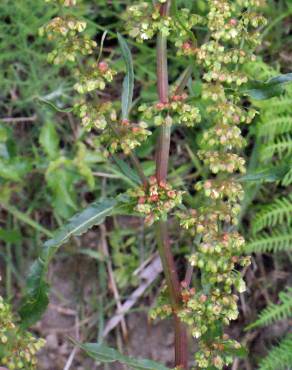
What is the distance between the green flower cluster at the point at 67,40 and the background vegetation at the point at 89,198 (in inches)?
42.4

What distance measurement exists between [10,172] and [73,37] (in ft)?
3.72

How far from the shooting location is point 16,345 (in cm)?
244

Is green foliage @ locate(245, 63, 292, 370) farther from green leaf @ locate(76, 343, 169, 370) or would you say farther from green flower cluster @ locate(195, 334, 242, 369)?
green leaf @ locate(76, 343, 169, 370)

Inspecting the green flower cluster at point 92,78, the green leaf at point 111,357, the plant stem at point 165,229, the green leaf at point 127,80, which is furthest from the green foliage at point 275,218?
the green flower cluster at point 92,78

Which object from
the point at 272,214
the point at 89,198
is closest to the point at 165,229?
the point at 272,214

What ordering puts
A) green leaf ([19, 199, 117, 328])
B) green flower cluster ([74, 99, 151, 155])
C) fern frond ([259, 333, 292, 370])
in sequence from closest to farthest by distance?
green flower cluster ([74, 99, 151, 155])
green leaf ([19, 199, 117, 328])
fern frond ([259, 333, 292, 370])

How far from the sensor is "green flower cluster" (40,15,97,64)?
2.09m

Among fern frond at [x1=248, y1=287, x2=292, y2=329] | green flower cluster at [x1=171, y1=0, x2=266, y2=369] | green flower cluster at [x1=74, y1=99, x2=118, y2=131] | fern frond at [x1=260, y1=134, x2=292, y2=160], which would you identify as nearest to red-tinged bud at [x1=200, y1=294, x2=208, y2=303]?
green flower cluster at [x1=171, y1=0, x2=266, y2=369]

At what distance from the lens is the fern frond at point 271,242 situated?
3104 millimetres

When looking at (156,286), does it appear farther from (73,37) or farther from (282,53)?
(73,37)

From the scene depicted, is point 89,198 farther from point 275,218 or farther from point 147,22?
point 147,22

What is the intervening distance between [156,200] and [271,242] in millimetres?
977

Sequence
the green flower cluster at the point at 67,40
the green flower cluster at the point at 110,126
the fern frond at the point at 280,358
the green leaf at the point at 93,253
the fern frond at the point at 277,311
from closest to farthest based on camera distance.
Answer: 1. the green flower cluster at the point at 67,40
2. the green flower cluster at the point at 110,126
3. the fern frond at the point at 280,358
4. the fern frond at the point at 277,311
5. the green leaf at the point at 93,253

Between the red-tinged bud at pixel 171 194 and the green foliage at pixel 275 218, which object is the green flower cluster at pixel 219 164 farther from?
the green foliage at pixel 275 218
